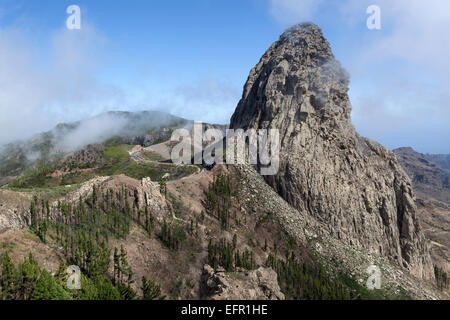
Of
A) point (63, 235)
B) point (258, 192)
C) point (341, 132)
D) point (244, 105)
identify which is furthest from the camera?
point (244, 105)

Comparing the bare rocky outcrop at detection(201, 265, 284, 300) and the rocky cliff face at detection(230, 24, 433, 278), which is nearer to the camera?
the bare rocky outcrop at detection(201, 265, 284, 300)

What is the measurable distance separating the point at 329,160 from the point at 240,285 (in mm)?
63744

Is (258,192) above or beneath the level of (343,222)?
above

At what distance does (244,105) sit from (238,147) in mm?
30929

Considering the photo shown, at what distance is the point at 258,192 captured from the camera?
104812 millimetres

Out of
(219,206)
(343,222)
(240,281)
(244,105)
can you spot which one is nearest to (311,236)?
(343,222)

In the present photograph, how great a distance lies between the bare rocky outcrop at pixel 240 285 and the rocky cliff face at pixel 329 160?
1579 inches

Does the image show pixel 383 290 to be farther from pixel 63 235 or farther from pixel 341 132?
pixel 63 235

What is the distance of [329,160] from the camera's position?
11106 cm

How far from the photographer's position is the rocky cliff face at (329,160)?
105250 millimetres

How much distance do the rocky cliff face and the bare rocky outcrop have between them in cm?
4010

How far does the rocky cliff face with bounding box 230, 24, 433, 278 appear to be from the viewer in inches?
4144

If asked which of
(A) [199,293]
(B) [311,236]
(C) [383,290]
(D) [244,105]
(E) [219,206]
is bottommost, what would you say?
(C) [383,290]
